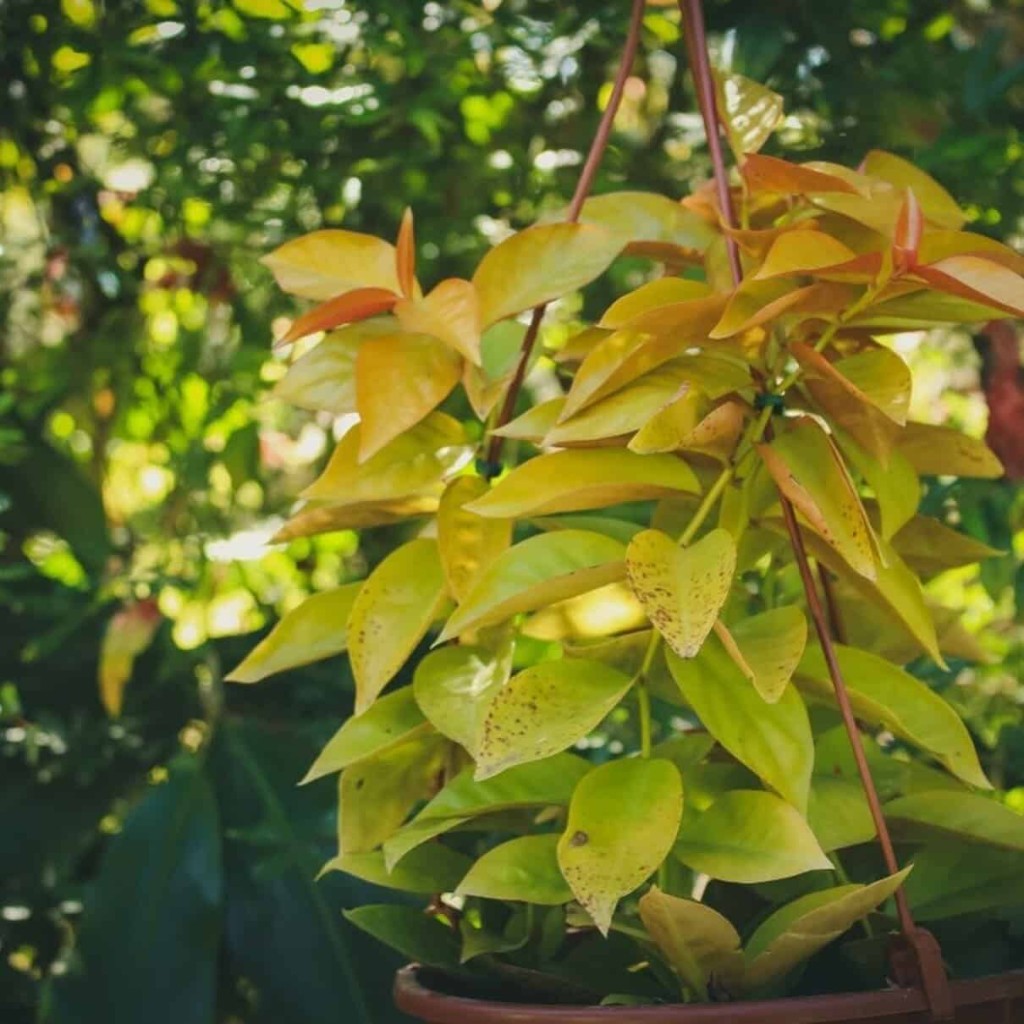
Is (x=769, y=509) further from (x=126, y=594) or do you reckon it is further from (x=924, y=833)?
(x=126, y=594)

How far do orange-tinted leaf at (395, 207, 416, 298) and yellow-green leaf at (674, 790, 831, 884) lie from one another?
241 millimetres

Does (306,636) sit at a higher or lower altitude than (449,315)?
lower

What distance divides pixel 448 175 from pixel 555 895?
0.77m

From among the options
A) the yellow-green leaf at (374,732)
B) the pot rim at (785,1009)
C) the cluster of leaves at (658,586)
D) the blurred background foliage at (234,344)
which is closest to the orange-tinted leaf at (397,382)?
the cluster of leaves at (658,586)

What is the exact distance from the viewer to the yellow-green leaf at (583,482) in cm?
54

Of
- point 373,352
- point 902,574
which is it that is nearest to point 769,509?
point 902,574

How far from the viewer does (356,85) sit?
1.07 m

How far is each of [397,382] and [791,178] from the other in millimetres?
178

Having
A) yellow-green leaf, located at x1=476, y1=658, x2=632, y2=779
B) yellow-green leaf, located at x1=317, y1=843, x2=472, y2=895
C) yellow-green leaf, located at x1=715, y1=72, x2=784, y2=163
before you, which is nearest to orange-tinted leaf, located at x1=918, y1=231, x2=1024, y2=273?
yellow-green leaf, located at x1=715, y1=72, x2=784, y2=163

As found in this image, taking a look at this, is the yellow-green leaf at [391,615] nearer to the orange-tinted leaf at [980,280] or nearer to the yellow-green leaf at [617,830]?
the yellow-green leaf at [617,830]

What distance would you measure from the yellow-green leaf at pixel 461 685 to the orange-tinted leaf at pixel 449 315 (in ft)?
0.40

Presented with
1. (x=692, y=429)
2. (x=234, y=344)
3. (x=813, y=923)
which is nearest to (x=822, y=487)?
(x=692, y=429)

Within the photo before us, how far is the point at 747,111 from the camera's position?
674 mm

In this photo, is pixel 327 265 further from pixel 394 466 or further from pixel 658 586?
pixel 658 586
